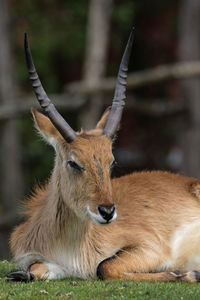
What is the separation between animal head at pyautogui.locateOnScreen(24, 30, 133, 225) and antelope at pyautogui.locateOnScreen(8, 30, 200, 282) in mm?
11

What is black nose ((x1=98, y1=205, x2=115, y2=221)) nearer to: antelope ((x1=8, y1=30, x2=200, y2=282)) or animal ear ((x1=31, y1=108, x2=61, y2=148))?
antelope ((x1=8, y1=30, x2=200, y2=282))

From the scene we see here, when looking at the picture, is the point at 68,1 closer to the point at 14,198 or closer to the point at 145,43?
the point at 145,43

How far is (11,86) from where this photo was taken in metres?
20.0

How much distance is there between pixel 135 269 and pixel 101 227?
0.68m

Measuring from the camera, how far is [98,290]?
7152mm

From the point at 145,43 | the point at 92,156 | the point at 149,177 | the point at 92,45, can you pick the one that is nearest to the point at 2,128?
the point at 92,45

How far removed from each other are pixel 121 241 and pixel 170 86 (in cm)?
1821

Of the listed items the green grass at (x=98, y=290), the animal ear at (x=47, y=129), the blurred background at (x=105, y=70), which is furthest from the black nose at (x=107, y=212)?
the blurred background at (x=105, y=70)

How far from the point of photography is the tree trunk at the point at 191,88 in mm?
20266

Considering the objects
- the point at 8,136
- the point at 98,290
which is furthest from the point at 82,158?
the point at 8,136

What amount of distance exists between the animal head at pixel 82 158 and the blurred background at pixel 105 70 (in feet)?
34.4

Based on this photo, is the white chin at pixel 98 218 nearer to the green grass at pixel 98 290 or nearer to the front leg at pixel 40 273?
the green grass at pixel 98 290

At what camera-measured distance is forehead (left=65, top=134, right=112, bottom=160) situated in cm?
812

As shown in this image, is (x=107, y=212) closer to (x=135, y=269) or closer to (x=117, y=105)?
(x=135, y=269)
